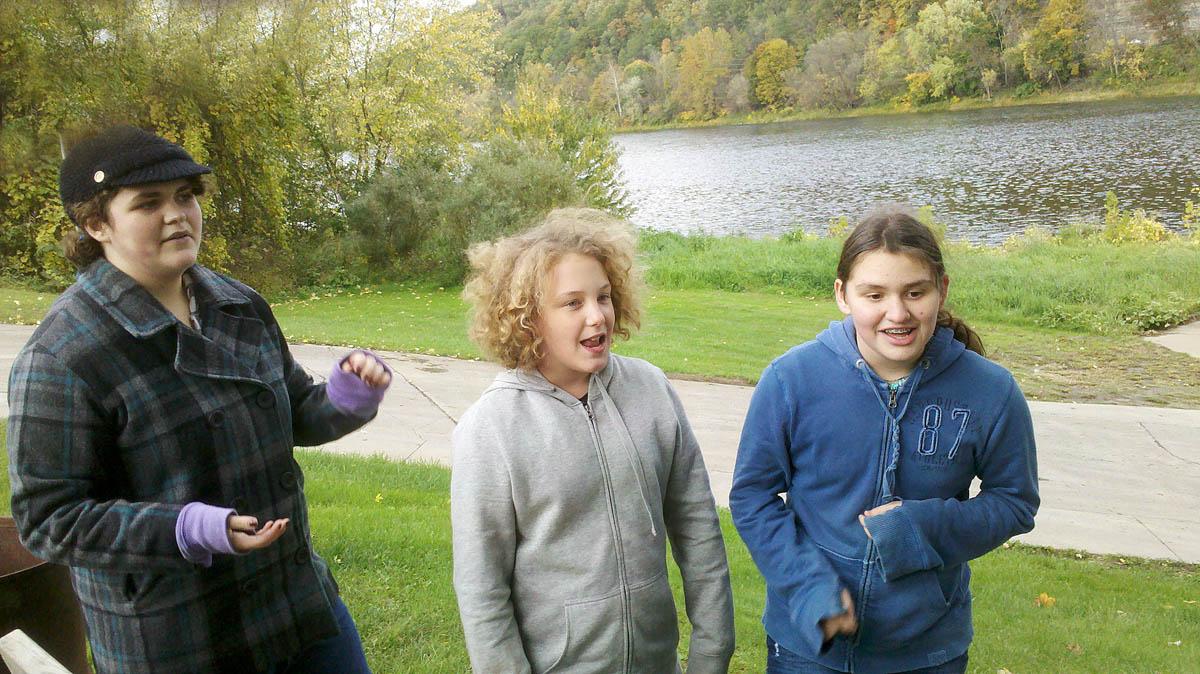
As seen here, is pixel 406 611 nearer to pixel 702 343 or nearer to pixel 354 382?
pixel 354 382

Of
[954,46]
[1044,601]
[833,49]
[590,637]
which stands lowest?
[1044,601]

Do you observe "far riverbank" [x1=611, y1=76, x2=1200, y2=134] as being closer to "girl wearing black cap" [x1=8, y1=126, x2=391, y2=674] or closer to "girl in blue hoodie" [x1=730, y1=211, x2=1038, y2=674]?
"girl in blue hoodie" [x1=730, y1=211, x2=1038, y2=674]

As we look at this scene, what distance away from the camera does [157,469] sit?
1.97 meters

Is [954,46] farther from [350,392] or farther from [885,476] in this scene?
[350,392]

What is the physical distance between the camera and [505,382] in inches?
90.0

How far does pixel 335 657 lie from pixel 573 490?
795 millimetres

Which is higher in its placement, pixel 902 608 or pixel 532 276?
pixel 532 276

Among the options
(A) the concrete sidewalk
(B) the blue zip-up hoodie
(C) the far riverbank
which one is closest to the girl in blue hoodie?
(B) the blue zip-up hoodie

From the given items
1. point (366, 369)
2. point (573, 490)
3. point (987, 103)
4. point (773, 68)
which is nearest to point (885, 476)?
point (573, 490)

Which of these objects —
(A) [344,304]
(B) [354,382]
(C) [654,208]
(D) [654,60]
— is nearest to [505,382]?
(B) [354,382]

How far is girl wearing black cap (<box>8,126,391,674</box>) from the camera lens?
1.85 meters

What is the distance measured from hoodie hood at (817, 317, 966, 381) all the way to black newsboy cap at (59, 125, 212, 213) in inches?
65.9

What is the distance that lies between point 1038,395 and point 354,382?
1074 centimetres

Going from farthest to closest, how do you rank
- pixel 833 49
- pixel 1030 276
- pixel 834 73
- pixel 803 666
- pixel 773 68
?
pixel 773 68 → pixel 834 73 → pixel 833 49 → pixel 1030 276 → pixel 803 666
